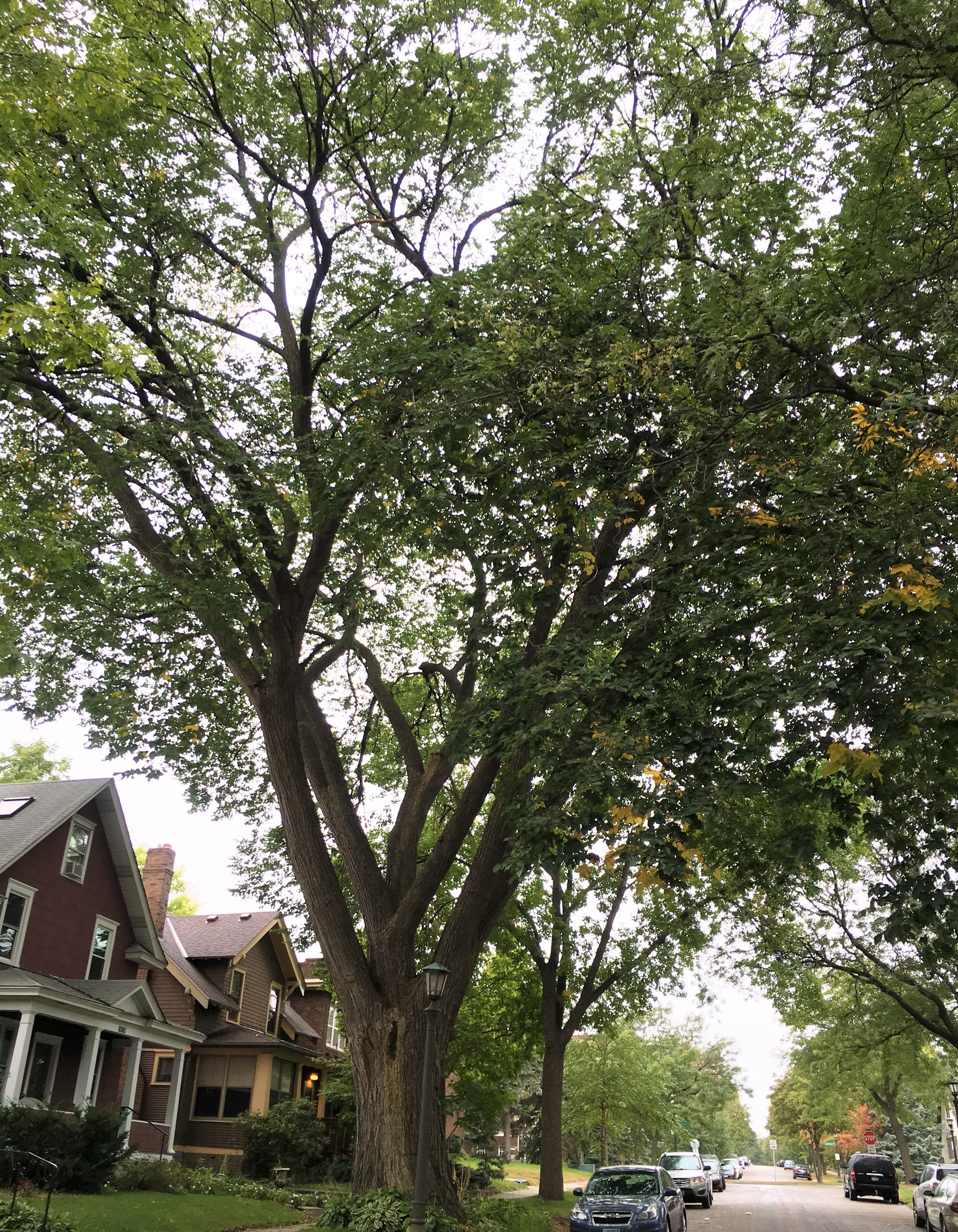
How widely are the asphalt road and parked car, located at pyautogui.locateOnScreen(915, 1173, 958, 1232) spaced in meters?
1.24

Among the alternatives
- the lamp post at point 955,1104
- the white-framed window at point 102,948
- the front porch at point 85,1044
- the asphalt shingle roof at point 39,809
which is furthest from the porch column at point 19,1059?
the lamp post at point 955,1104

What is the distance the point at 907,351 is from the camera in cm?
991

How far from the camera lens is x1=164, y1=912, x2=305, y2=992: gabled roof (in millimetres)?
30141

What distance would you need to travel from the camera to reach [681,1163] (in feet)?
93.8

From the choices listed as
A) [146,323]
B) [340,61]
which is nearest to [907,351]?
[340,61]

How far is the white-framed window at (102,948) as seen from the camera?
2309 cm

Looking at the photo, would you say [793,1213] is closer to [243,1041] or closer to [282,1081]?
[282,1081]

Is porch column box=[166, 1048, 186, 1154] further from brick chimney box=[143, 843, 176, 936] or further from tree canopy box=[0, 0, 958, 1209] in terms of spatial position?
tree canopy box=[0, 0, 958, 1209]

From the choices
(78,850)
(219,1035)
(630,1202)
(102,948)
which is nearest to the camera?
(630,1202)

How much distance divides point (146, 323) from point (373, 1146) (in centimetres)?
1087

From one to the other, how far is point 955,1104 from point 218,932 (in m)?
25.6

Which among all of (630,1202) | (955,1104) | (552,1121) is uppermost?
(955,1104)

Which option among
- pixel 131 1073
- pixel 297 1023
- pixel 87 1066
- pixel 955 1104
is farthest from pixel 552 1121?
pixel 955 1104

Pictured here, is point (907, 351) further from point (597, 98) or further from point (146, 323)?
point (146, 323)
